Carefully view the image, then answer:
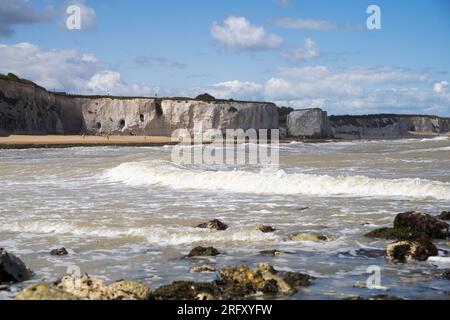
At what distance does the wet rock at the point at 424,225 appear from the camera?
9836mm

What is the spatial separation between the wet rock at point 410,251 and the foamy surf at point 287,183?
746 cm

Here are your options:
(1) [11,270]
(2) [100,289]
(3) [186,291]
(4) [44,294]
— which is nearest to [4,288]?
(1) [11,270]

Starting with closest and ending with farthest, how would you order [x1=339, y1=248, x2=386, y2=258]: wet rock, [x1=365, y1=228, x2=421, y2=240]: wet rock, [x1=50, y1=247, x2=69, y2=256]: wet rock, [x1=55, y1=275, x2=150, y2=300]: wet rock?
[x1=55, y1=275, x2=150, y2=300]: wet rock, [x1=339, y1=248, x2=386, y2=258]: wet rock, [x1=50, y1=247, x2=69, y2=256]: wet rock, [x1=365, y1=228, x2=421, y2=240]: wet rock

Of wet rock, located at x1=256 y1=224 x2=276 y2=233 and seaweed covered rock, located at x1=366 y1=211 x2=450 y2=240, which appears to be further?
wet rock, located at x1=256 y1=224 x2=276 y2=233

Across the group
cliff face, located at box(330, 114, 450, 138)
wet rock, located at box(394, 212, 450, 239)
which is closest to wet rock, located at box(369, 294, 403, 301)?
wet rock, located at box(394, 212, 450, 239)

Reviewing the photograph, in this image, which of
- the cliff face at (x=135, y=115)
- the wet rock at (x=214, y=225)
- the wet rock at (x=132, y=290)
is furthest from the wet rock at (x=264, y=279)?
the cliff face at (x=135, y=115)

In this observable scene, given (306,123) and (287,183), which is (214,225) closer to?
(287,183)

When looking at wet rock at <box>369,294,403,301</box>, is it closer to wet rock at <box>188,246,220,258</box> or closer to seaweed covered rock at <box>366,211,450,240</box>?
wet rock at <box>188,246,220,258</box>

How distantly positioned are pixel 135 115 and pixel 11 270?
263ft

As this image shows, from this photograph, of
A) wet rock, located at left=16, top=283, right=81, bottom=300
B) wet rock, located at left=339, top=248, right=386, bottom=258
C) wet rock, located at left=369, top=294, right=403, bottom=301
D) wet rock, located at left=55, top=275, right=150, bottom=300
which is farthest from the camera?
wet rock, located at left=339, top=248, right=386, bottom=258

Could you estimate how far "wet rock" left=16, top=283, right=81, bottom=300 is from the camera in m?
5.80

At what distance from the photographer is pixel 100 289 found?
6105 millimetres

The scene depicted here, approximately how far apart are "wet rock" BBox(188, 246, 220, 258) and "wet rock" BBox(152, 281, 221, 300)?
195 centimetres
